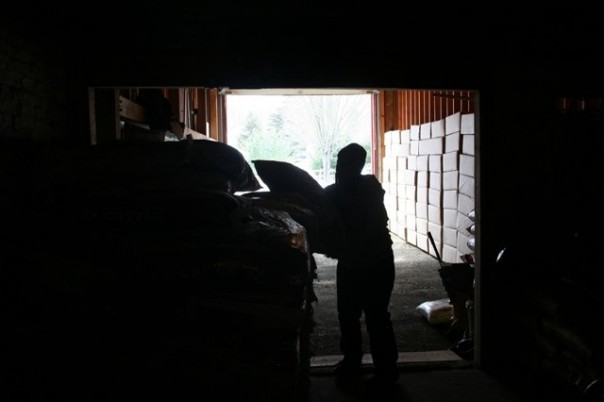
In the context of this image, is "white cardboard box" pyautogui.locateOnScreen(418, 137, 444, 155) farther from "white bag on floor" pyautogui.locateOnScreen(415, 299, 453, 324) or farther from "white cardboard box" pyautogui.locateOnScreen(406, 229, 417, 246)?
"white bag on floor" pyautogui.locateOnScreen(415, 299, 453, 324)

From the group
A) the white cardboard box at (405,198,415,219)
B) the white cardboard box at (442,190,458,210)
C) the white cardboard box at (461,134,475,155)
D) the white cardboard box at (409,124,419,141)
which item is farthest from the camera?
the white cardboard box at (405,198,415,219)

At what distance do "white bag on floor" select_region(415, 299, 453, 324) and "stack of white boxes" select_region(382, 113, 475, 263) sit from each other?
89 cm

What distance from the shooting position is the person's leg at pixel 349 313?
3508mm

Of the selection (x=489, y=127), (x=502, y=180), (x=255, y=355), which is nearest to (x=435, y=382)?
(x=502, y=180)

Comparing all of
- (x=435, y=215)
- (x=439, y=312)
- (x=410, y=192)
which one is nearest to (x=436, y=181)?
(x=435, y=215)

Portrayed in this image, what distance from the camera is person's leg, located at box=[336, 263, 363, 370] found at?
3.51 m

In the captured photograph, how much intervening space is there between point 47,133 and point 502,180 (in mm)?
3127

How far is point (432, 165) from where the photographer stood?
853 cm

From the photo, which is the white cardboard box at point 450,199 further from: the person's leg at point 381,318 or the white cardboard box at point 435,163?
the person's leg at point 381,318

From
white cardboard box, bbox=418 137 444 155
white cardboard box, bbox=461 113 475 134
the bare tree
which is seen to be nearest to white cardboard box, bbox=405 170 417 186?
white cardboard box, bbox=418 137 444 155

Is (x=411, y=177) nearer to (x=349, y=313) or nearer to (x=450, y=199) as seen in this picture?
(x=450, y=199)

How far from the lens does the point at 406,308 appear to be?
19.2 feet

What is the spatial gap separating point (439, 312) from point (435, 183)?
3.71 m

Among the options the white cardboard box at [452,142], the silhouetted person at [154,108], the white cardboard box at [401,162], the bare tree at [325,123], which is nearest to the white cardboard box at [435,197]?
the white cardboard box at [452,142]
